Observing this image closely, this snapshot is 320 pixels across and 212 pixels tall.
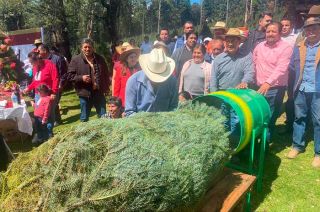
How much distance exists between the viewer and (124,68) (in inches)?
227

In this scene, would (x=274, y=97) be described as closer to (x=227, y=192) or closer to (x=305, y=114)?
(x=305, y=114)

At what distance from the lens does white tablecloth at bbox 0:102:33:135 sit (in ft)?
20.8

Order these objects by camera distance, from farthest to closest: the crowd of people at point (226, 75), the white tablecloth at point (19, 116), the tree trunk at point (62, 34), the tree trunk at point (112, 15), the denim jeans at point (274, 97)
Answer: the tree trunk at point (112, 15), the tree trunk at point (62, 34), the white tablecloth at point (19, 116), the denim jeans at point (274, 97), the crowd of people at point (226, 75)

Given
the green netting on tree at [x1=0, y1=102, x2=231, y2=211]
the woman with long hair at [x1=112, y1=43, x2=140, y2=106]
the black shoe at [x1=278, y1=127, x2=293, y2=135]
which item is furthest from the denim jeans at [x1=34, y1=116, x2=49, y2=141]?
the black shoe at [x1=278, y1=127, x2=293, y2=135]

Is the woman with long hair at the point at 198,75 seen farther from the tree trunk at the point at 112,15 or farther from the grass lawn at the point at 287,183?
the tree trunk at the point at 112,15

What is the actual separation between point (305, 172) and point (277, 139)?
4.43ft

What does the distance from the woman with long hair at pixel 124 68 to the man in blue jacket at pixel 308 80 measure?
2.49 m

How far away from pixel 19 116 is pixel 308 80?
16.6 feet

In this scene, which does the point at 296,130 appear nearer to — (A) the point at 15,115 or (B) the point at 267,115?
(B) the point at 267,115

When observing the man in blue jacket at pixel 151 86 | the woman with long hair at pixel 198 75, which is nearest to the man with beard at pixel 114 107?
the man in blue jacket at pixel 151 86

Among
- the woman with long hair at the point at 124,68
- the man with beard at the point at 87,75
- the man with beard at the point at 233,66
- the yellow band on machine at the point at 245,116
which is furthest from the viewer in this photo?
the man with beard at the point at 87,75

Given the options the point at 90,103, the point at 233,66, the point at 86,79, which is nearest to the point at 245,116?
the point at 233,66

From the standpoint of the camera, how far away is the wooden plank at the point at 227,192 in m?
3.20

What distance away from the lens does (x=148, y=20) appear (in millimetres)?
70875
